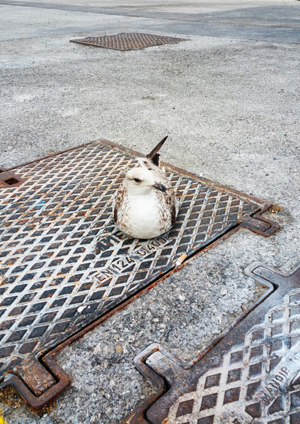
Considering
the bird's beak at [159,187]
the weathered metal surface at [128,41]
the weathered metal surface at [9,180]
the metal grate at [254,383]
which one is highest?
the weathered metal surface at [128,41]

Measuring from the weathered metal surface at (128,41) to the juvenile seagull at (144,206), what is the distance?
569 cm

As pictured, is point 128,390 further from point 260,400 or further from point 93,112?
point 93,112

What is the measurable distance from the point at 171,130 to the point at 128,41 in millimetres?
4855

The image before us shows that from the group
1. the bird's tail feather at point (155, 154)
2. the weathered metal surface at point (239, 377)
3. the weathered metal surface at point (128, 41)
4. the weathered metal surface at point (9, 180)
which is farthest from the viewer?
the weathered metal surface at point (128, 41)

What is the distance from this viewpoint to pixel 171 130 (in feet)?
12.8

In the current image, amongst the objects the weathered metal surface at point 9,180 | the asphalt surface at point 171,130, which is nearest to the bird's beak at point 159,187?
the asphalt surface at point 171,130

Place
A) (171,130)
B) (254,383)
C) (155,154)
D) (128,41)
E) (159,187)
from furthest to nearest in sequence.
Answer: (128,41)
(171,130)
(155,154)
(159,187)
(254,383)

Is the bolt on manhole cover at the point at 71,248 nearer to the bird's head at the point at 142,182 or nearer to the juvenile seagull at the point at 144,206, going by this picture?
the juvenile seagull at the point at 144,206

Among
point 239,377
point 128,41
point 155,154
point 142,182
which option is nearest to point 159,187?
point 142,182

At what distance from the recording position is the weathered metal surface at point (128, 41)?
7.24m

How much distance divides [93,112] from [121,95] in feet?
2.26

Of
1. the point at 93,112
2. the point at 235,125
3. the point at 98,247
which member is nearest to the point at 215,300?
the point at 98,247

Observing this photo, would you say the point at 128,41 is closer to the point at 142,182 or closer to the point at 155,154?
the point at 155,154

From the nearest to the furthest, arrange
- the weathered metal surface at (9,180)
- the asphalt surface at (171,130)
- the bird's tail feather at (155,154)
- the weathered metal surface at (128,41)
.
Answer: the asphalt surface at (171,130)
the bird's tail feather at (155,154)
the weathered metal surface at (9,180)
the weathered metal surface at (128,41)
